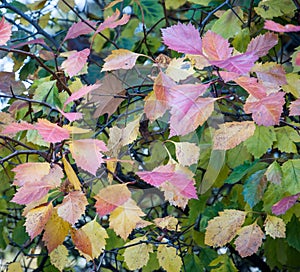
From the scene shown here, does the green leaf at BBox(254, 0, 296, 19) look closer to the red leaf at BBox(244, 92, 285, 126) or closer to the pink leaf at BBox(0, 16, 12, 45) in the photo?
the red leaf at BBox(244, 92, 285, 126)

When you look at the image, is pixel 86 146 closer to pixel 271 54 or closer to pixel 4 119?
pixel 4 119

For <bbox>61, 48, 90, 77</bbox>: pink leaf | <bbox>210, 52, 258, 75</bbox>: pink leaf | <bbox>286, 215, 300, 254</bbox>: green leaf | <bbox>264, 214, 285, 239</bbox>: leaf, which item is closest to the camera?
<bbox>210, 52, 258, 75</bbox>: pink leaf

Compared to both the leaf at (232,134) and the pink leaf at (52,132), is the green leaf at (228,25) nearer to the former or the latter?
the leaf at (232,134)

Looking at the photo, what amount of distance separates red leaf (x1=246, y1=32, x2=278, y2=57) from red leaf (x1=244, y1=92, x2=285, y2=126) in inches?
4.5

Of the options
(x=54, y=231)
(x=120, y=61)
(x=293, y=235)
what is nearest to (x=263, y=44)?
(x=120, y=61)

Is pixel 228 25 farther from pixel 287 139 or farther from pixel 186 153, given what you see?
pixel 186 153

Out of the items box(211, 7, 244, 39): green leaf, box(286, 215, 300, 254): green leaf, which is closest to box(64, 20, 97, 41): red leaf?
box(211, 7, 244, 39): green leaf

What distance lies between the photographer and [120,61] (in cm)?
78

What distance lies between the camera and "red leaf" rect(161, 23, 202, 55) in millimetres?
674

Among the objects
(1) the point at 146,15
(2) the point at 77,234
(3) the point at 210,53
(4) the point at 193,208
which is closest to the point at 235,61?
(3) the point at 210,53

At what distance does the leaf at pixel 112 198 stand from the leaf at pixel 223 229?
0.91 feet

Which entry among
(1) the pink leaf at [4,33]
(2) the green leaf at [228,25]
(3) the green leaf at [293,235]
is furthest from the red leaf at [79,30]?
(3) the green leaf at [293,235]

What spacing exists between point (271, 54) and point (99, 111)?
562 mm

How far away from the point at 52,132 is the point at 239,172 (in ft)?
1.58
